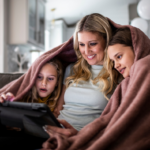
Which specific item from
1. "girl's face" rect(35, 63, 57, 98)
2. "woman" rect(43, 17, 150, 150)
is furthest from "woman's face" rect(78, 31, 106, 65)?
"woman" rect(43, 17, 150, 150)

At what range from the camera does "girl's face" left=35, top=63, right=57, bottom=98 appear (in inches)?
45.1

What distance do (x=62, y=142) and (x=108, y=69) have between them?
1.98ft

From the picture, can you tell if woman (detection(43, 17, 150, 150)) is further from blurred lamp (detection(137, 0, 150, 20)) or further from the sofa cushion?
blurred lamp (detection(137, 0, 150, 20))

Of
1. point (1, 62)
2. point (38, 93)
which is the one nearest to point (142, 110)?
point (38, 93)

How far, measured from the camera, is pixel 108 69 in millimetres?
1027

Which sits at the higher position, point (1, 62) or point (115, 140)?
point (1, 62)

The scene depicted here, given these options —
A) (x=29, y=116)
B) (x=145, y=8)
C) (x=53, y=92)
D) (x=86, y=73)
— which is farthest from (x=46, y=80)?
(x=145, y=8)

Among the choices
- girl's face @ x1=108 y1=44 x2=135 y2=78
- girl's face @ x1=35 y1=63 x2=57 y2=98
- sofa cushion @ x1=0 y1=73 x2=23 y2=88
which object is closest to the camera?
girl's face @ x1=108 y1=44 x2=135 y2=78

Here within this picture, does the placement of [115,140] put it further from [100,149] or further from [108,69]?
[108,69]

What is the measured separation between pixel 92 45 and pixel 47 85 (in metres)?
0.42

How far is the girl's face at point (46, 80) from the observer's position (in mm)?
1146

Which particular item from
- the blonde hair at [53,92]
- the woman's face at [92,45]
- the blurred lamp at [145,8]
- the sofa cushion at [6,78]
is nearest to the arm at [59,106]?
the blonde hair at [53,92]

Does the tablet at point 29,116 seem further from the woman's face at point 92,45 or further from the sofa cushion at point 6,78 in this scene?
the sofa cushion at point 6,78

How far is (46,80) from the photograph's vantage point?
1.15 m
